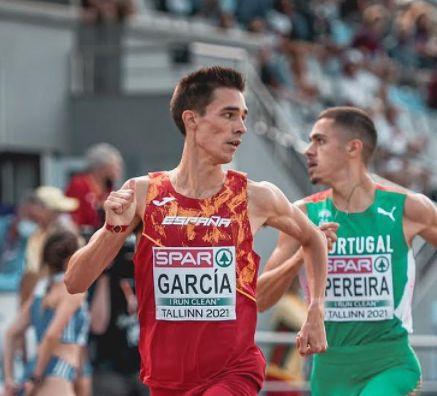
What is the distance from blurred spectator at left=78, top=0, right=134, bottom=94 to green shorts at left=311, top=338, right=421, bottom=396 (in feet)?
38.9

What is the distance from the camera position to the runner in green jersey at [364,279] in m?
9.23

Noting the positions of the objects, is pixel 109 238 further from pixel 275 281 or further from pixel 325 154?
pixel 325 154

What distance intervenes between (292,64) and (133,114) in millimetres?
3147

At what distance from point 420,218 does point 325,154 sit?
73cm

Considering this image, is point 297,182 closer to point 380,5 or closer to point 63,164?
point 63,164

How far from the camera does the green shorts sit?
30.2 feet

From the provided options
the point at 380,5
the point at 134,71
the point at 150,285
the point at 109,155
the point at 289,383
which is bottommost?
the point at 289,383

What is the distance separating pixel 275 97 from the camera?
70.3 ft

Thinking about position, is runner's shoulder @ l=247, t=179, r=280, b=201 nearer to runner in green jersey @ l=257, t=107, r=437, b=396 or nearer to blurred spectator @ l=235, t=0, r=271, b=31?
runner in green jersey @ l=257, t=107, r=437, b=396

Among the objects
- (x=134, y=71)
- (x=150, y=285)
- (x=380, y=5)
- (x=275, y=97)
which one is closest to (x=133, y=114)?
(x=134, y=71)

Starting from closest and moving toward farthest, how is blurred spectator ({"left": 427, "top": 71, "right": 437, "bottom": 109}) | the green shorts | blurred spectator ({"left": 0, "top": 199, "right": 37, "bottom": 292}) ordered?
1. the green shorts
2. blurred spectator ({"left": 0, "top": 199, "right": 37, "bottom": 292})
3. blurred spectator ({"left": 427, "top": 71, "right": 437, "bottom": 109})

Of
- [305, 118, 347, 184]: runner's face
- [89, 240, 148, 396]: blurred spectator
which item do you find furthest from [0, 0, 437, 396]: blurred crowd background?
[305, 118, 347, 184]: runner's face

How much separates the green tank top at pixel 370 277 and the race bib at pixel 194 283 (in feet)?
5.10

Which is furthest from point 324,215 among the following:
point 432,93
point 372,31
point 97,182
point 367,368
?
point 432,93
